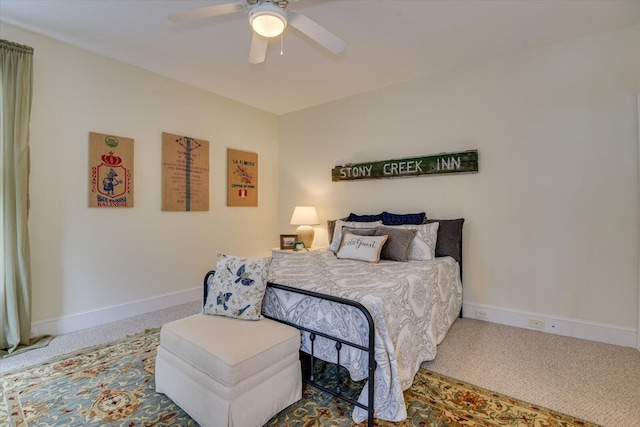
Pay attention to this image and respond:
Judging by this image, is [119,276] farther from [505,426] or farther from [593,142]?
[593,142]

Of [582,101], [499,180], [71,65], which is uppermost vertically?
[71,65]

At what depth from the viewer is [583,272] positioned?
110 inches

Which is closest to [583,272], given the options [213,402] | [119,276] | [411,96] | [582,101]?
[582,101]

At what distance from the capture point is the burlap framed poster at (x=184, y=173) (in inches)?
144

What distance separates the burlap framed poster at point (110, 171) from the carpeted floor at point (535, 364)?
1285 millimetres

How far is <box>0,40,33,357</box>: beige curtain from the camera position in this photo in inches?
99.3

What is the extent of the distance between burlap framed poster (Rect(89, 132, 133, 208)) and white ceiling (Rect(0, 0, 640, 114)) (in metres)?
0.89

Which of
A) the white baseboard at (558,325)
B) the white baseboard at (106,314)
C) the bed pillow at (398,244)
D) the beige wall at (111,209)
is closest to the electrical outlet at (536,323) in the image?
the white baseboard at (558,325)

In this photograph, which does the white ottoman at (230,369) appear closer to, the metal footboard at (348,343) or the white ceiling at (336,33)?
the metal footboard at (348,343)

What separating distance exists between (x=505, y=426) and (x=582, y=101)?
282cm

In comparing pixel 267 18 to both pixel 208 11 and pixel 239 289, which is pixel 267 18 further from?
pixel 239 289

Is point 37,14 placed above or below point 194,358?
above

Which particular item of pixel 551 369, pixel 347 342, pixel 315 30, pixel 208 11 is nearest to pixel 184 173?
pixel 208 11

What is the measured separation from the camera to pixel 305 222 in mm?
4234
